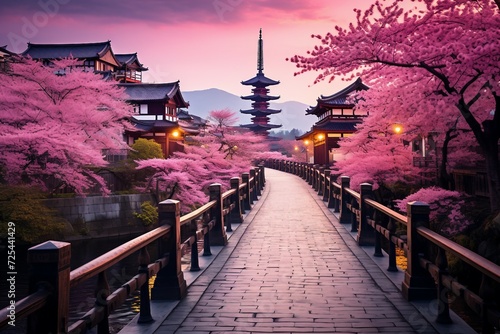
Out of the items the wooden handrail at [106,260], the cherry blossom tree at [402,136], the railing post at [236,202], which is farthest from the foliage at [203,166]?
the wooden handrail at [106,260]

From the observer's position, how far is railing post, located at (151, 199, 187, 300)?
6086 mm

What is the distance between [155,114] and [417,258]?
36.5 m

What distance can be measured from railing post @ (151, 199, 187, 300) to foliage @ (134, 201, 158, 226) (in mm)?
19009

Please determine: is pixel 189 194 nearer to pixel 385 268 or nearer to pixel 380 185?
pixel 380 185

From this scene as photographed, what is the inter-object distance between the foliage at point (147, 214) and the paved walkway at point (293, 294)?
14829 millimetres

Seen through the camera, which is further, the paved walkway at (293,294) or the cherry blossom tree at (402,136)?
the cherry blossom tree at (402,136)

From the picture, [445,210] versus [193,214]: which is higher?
[193,214]

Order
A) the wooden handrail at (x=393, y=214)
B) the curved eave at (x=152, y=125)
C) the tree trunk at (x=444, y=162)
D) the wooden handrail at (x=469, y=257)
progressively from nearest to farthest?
the wooden handrail at (x=469, y=257) < the wooden handrail at (x=393, y=214) < the tree trunk at (x=444, y=162) < the curved eave at (x=152, y=125)

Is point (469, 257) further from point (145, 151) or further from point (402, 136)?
point (145, 151)

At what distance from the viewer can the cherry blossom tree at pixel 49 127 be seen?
1945cm

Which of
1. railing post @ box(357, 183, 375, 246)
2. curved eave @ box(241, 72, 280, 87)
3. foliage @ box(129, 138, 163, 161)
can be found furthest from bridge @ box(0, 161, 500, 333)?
curved eave @ box(241, 72, 280, 87)

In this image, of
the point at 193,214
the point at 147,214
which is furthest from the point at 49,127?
the point at 193,214

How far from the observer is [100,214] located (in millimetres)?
23547

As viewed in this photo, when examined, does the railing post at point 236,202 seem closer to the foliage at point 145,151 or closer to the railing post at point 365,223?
the railing post at point 365,223
